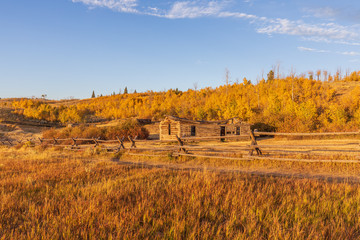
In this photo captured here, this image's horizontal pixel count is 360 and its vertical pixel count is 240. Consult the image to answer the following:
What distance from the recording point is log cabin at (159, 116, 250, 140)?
91.1ft

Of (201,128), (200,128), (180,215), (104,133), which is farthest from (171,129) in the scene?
(180,215)

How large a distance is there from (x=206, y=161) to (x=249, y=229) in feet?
27.6

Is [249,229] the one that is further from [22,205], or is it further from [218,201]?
[22,205]

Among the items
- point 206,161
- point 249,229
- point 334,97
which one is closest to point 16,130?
point 206,161

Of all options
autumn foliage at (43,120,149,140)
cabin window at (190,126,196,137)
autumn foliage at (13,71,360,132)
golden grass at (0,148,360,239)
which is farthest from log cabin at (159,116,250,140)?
golden grass at (0,148,360,239)

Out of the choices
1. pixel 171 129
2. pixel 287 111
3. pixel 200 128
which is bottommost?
pixel 171 129

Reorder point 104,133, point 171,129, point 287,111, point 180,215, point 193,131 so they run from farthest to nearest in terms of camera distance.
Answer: point 287,111
point 171,129
point 193,131
point 104,133
point 180,215

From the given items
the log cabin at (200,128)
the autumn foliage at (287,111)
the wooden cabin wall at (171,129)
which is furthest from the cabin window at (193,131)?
the autumn foliage at (287,111)

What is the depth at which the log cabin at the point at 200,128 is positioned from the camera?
27766 mm

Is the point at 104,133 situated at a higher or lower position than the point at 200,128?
lower

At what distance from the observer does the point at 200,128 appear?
28391 millimetres

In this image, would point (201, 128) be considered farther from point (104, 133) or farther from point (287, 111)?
point (287, 111)

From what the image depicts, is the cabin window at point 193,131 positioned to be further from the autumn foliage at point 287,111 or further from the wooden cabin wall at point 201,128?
the autumn foliage at point 287,111

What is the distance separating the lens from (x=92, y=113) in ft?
308
